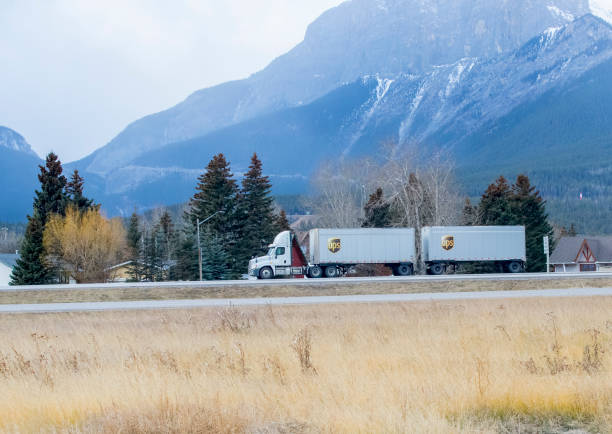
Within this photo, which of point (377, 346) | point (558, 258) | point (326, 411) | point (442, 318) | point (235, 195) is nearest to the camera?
point (326, 411)

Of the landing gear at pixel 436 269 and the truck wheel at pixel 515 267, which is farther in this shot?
the truck wheel at pixel 515 267

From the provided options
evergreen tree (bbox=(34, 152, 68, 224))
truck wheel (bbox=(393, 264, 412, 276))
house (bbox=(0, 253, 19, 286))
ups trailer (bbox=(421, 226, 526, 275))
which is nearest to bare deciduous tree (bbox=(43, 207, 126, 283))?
evergreen tree (bbox=(34, 152, 68, 224))

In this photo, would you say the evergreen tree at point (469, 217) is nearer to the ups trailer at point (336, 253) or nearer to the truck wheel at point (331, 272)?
the ups trailer at point (336, 253)

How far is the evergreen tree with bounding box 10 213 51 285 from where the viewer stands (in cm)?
6056

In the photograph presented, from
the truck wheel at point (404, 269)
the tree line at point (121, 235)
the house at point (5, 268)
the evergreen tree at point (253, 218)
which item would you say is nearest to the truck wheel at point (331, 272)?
the truck wheel at point (404, 269)

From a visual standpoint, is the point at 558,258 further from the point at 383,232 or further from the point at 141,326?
the point at 141,326

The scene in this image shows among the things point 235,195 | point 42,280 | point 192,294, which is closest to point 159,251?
point 235,195

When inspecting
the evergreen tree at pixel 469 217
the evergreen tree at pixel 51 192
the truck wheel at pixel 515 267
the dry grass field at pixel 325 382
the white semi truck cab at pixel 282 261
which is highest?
the evergreen tree at pixel 51 192

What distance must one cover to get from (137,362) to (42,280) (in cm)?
5211

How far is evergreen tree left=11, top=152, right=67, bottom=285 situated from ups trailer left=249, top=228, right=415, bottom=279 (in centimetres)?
→ 2125

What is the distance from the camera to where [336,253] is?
50.1 meters

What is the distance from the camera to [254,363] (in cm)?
1240

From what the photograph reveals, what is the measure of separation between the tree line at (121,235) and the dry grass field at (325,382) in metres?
45.7

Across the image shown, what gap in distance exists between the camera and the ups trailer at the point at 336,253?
49594mm
